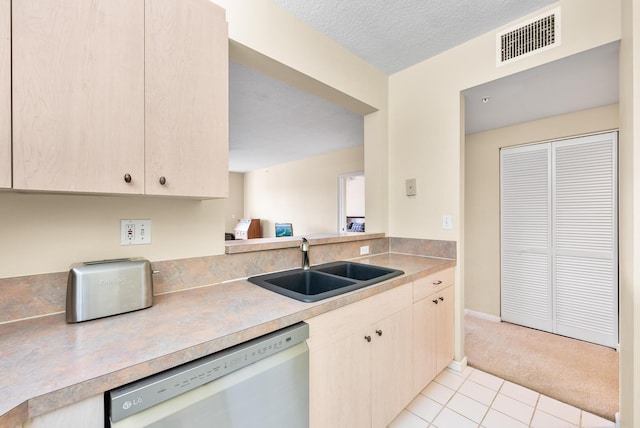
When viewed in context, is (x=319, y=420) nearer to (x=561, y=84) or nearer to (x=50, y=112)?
(x=50, y=112)

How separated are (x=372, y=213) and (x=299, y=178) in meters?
3.67

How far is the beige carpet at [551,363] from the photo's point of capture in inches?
71.2

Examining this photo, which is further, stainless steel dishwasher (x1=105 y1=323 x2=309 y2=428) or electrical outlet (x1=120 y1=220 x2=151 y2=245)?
electrical outlet (x1=120 y1=220 x2=151 y2=245)

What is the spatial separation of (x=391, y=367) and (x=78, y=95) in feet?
5.93

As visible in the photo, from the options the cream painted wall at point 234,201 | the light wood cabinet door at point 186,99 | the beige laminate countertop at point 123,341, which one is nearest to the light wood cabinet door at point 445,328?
the beige laminate countertop at point 123,341

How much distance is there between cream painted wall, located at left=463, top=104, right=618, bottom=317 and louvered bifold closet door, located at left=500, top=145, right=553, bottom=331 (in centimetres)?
7

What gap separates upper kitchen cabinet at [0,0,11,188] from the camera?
0.74 metres

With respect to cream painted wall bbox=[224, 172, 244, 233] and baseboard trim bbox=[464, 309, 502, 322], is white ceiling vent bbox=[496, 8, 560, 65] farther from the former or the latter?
cream painted wall bbox=[224, 172, 244, 233]

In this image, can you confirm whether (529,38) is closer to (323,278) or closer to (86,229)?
(323,278)

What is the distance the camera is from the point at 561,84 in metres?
2.04

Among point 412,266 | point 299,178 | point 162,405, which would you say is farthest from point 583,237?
point 299,178

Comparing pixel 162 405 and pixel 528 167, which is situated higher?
pixel 528 167

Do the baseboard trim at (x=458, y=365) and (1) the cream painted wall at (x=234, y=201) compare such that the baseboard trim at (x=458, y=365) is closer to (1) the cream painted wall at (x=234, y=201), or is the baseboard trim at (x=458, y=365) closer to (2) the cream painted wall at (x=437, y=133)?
(2) the cream painted wall at (x=437, y=133)

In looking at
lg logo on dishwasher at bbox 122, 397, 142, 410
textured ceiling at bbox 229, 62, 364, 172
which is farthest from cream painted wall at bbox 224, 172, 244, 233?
lg logo on dishwasher at bbox 122, 397, 142, 410
